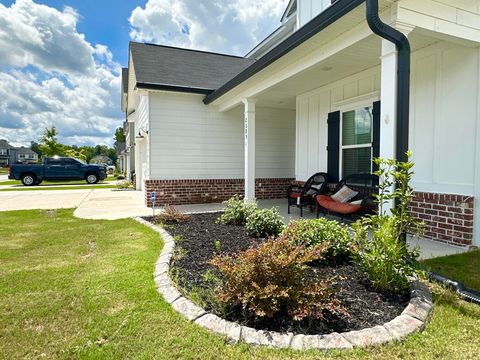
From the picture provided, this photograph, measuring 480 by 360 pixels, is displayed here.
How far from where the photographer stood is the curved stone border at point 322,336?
1870 millimetres

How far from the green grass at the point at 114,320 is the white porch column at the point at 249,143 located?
410cm

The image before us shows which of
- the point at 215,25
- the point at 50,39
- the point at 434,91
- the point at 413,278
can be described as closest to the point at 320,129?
the point at 434,91

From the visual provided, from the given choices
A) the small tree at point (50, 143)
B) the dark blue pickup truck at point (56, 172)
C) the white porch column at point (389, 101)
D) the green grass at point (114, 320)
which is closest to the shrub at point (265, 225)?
the green grass at point (114, 320)

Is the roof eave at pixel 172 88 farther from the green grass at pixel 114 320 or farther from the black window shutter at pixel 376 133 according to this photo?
the green grass at pixel 114 320

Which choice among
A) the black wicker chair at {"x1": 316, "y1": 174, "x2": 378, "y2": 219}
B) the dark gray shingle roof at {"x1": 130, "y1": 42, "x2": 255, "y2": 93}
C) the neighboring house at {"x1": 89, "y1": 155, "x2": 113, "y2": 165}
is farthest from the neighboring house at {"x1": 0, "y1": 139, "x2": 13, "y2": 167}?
the black wicker chair at {"x1": 316, "y1": 174, "x2": 378, "y2": 219}

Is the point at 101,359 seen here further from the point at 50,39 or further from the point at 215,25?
the point at 50,39

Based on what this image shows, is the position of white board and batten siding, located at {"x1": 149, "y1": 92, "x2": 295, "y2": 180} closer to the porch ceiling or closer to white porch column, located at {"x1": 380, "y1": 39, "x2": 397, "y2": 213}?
the porch ceiling

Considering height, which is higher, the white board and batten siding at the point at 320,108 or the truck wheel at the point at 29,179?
the white board and batten siding at the point at 320,108

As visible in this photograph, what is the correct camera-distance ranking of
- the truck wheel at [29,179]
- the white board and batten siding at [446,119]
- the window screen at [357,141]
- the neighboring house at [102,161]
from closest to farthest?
the white board and batten siding at [446,119] < the window screen at [357,141] < the truck wheel at [29,179] < the neighboring house at [102,161]

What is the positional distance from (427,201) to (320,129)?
3335 mm

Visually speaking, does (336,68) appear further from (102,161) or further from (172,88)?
(102,161)

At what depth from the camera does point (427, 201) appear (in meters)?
4.51

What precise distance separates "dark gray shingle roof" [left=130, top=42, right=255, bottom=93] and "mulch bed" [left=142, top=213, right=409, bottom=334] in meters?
5.19

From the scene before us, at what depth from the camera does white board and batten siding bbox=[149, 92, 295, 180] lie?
26.8 ft
